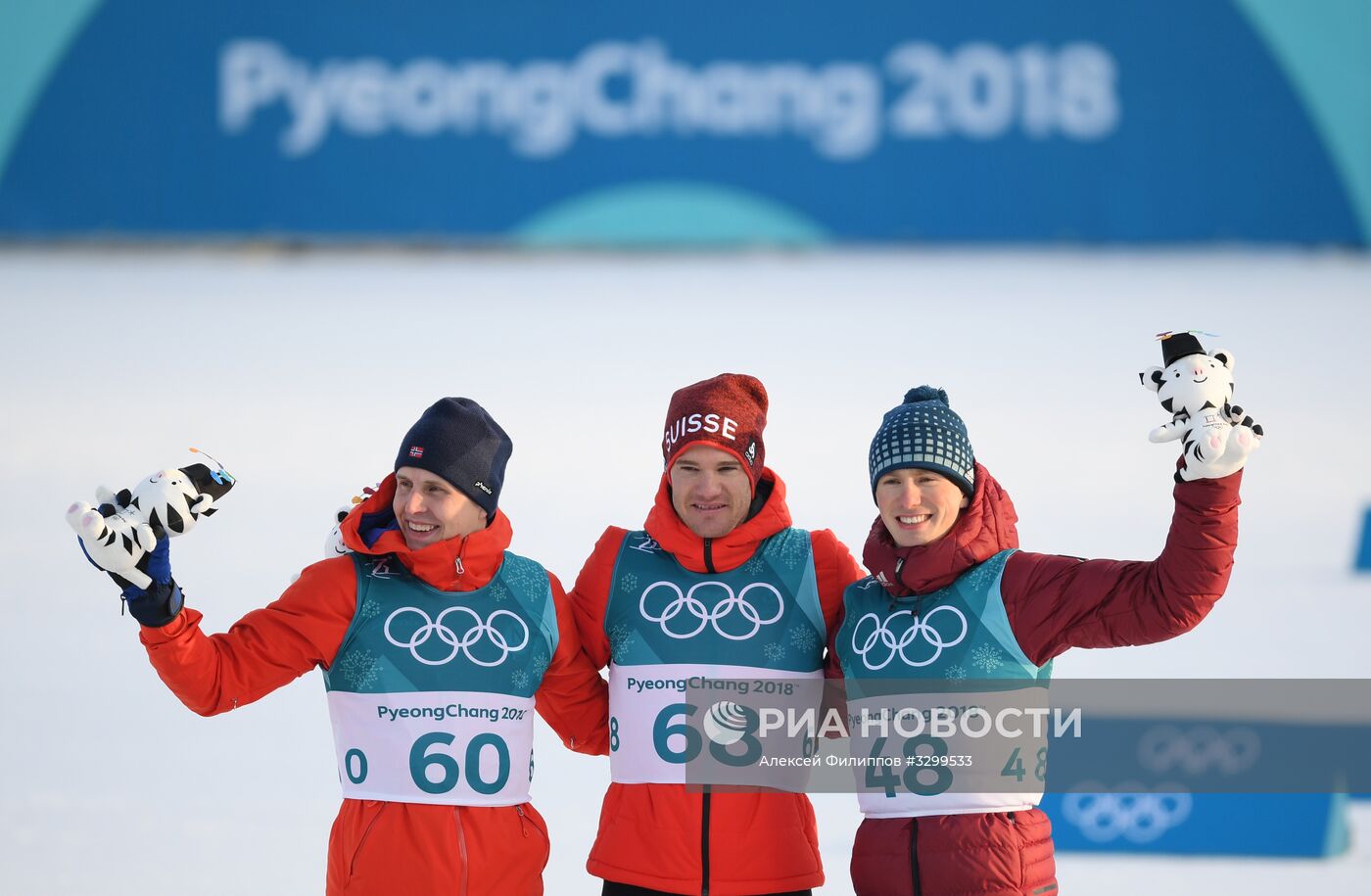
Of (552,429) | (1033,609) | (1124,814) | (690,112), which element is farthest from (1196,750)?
(690,112)

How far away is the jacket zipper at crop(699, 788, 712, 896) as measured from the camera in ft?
8.84

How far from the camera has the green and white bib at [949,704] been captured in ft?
8.55

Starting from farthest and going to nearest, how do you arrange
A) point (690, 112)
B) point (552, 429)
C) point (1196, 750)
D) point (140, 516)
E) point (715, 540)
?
point (690, 112) < point (552, 429) < point (1196, 750) < point (715, 540) < point (140, 516)

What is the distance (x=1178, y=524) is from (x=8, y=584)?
394 centimetres

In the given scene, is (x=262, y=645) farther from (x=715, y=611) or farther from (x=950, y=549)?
(x=950, y=549)

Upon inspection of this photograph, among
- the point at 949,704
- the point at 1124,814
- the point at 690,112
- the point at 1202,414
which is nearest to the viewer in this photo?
the point at 1202,414

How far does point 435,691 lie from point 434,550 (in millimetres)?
250

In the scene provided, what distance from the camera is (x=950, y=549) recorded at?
2680mm

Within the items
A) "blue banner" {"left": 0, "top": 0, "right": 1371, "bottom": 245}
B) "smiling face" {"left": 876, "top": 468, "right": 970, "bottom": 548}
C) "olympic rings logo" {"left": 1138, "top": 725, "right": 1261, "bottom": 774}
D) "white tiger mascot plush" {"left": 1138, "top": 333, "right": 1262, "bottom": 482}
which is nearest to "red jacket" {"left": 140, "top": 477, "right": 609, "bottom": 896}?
"smiling face" {"left": 876, "top": 468, "right": 970, "bottom": 548}

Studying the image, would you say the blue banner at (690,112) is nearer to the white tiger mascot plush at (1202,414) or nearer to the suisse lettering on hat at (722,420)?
the suisse lettering on hat at (722,420)

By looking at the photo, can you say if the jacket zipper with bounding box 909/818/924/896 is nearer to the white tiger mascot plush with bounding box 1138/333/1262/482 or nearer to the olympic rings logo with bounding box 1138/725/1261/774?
the white tiger mascot plush with bounding box 1138/333/1262/482

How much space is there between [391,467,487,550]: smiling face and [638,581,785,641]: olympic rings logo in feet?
1.24

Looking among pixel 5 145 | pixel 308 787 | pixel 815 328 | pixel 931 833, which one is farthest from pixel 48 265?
pixel 931 833

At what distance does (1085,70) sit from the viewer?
36.4 feet
